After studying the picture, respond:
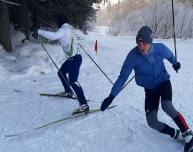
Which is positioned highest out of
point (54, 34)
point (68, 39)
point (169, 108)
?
point (54, 34)

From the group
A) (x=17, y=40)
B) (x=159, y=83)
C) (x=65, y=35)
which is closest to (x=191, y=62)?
(x=17, y=40)

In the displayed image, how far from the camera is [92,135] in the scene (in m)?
6.55

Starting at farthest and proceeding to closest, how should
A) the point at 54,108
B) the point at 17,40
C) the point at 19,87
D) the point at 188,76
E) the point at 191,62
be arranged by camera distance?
1. the point at 17,40
2. the point at 191,62
3. the point at 188,76
4. the point at 19,87
5. the point at 54,108

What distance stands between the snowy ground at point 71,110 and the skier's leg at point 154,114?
0.72 feet

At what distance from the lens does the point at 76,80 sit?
7.68 m

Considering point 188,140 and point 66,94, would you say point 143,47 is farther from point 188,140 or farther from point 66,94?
point 66,94

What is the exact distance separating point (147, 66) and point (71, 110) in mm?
2883

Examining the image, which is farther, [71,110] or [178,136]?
[71,110]

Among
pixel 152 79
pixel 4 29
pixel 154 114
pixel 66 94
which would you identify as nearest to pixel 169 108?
pixel 154 114

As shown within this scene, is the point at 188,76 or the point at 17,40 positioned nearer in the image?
the point at 188,76

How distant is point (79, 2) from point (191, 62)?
458cm

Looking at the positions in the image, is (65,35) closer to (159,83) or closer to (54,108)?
(54,108)

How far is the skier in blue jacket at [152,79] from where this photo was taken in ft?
18.2

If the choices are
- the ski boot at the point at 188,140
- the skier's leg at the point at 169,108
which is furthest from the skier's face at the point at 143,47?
the ski boot at the point at 188,140
